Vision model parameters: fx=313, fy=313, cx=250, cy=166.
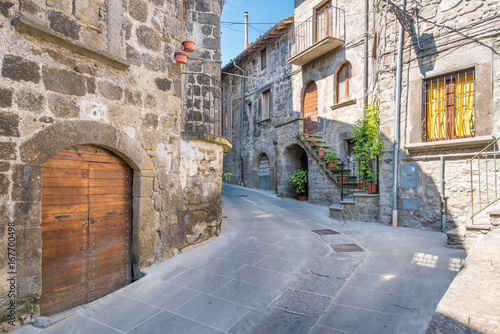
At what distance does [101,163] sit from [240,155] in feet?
40.2

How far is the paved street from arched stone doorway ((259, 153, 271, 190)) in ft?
27.5

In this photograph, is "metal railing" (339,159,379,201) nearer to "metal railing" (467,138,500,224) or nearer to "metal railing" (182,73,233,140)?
"metal railing" (467,138,500,224)

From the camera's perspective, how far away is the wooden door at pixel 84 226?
3105 millimetres

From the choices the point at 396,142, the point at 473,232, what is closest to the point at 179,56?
the point at 396,142

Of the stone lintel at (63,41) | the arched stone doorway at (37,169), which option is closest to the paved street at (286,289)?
the arched stone doorway at (37,169)

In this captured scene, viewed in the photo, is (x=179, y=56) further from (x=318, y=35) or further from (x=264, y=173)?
(x=264, y=173)

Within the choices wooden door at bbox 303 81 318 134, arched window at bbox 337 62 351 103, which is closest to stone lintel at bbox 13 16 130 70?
arched window at bbox 337 62 351 103

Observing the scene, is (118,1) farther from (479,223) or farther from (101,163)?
(479,223)

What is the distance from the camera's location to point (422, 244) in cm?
480

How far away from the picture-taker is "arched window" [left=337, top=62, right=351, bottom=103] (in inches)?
392

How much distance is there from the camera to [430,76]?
588 cm

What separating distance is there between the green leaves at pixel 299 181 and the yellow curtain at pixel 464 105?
5.45m

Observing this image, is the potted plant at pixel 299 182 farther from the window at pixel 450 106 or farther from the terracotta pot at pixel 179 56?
the terracotta pot at pixel 179 56

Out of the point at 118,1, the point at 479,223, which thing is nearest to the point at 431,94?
the point at 479,223
